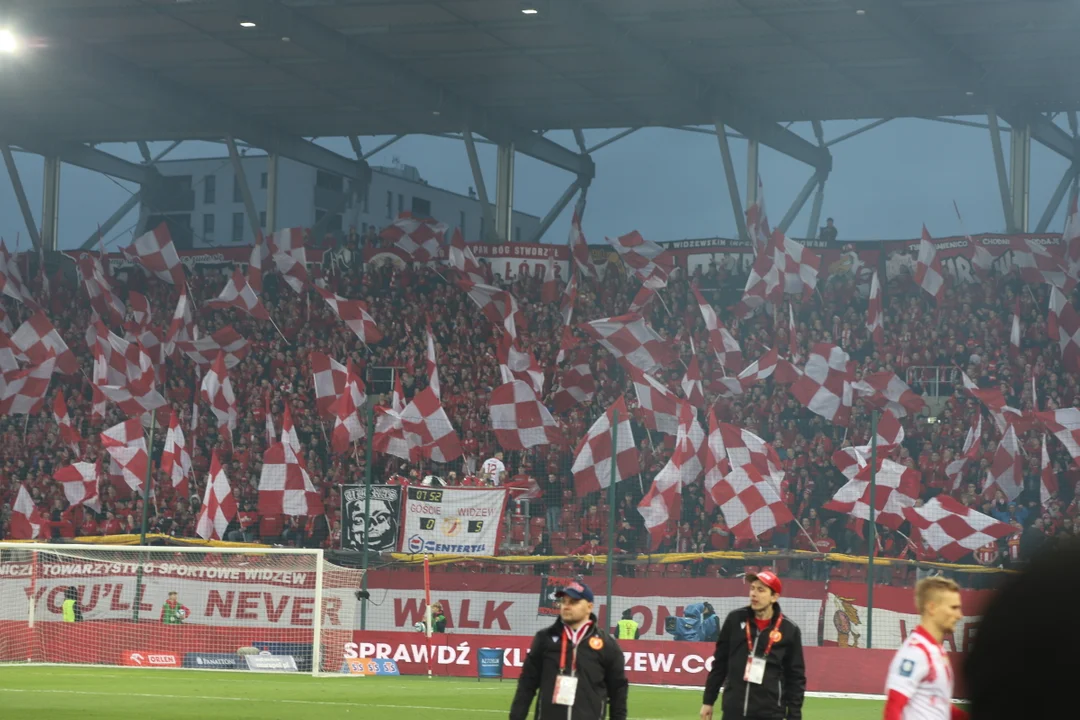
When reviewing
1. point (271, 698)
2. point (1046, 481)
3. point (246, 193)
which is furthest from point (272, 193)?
point (271, 698)

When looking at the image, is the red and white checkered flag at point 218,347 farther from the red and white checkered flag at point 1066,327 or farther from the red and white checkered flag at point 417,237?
the red and white checkered flag at point 1066,327

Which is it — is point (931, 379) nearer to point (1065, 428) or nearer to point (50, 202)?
point (1065, 428)

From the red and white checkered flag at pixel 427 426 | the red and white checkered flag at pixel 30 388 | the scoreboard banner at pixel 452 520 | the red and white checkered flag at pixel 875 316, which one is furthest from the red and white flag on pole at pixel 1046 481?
the red and white checkered flag at pixel 30 388

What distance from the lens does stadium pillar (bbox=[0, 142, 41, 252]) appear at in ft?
158

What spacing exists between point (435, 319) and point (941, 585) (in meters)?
34.7

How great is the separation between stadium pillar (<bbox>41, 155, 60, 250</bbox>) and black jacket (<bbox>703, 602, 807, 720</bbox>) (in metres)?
43.2

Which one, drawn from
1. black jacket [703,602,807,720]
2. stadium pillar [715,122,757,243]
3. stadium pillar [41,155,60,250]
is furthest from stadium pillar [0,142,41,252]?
black jacket [703,602,807,720]

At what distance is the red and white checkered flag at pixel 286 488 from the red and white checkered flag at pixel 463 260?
418 inches

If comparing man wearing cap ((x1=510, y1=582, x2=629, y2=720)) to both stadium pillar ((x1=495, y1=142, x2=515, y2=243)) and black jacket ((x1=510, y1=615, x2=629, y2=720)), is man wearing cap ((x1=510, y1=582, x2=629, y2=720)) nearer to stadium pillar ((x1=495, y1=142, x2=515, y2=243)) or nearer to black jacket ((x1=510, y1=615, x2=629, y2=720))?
black jacket ((x1=510, y1=615, x2=629, y2=720))

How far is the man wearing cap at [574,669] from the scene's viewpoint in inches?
368

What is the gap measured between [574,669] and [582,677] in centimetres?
7

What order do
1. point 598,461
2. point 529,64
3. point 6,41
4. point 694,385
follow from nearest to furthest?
point 6,41 → point 598,461 → point 694,385 → point 529,64

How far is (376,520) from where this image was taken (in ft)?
87.0

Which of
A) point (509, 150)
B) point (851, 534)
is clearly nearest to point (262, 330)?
point (509, 150)
